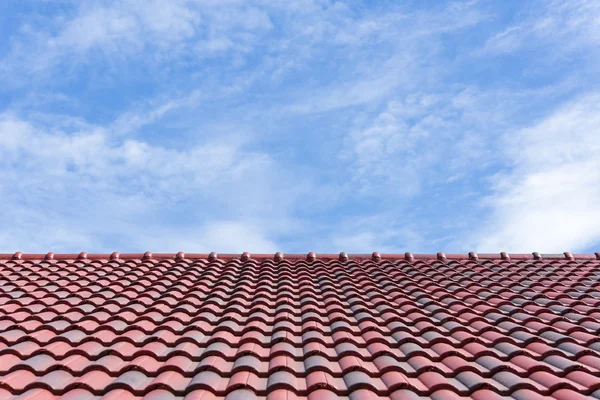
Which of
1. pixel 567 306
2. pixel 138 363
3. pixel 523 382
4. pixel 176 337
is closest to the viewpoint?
pixel 523 382

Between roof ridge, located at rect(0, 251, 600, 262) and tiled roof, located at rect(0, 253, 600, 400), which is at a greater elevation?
roof ridge, located at rect(0, 251, 600, 262)

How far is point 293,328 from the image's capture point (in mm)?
4602

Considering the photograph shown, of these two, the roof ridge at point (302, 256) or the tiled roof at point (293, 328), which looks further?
the roof ridge at point (302, 256)

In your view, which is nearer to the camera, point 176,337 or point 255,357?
point 255,357

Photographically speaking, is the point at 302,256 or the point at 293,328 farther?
the point at 302,256

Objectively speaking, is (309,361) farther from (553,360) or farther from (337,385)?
(553,360)

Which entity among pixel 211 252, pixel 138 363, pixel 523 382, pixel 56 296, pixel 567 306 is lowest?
pixel 523 382

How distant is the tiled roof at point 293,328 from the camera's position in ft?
11.2

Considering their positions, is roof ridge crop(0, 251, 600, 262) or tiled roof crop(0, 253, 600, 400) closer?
tiled roof crop(0, 253, 600, 400)

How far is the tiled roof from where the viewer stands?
340 cm

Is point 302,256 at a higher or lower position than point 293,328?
higher

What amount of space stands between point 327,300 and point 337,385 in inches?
84.7

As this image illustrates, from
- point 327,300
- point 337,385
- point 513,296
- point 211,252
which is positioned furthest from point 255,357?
point 211,252

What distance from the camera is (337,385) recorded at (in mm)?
3439
